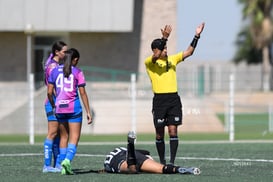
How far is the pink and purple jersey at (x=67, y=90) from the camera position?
13164mm

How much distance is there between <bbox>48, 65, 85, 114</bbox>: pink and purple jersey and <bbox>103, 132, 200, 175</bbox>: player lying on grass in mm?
935

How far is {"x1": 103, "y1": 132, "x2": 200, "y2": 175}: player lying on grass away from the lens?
41.6 ft

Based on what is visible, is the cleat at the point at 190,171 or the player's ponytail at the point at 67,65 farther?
the player's ponytail at the point at 67,65

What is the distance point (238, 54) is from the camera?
88.3m

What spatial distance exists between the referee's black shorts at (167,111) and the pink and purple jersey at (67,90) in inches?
59.8

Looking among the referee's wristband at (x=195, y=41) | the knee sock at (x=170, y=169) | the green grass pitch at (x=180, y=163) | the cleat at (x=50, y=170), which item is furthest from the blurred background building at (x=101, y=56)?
the knee sock at (x=170, y=169)

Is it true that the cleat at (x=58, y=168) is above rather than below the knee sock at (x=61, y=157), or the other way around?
below

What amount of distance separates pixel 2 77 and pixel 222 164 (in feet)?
78.9

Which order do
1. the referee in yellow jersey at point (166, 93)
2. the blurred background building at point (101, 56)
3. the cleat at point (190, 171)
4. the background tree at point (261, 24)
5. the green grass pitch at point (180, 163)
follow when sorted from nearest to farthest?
the green grass pitch at point (180, 163)
the cleat at point (190, 171)
the referee in yellow jersey at point (166, 93)
the blurred background building at point (101, 56)
the background tree at point (261, 24)

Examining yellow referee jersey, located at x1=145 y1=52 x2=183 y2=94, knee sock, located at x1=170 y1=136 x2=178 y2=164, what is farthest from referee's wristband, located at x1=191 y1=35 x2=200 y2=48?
knee sock, located at x1=170 y1=136 x2=178 y2=164

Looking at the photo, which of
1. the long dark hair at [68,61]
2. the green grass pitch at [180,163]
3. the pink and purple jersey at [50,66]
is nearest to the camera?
the green grass pitch at [180,163]

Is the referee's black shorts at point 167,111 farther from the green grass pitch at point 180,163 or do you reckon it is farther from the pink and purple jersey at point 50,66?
the pink and purple jersey at point 50,66

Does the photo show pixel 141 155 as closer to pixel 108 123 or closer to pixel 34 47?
pixel 108 123

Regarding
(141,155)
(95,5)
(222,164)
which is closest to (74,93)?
(141,155)
